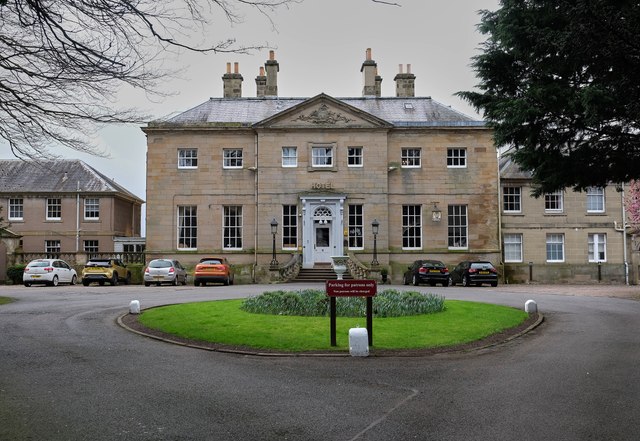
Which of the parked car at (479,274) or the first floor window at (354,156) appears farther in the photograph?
the first floor window at (354,156)

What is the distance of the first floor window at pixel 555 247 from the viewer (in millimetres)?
37281

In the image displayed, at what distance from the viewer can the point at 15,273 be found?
114 feet

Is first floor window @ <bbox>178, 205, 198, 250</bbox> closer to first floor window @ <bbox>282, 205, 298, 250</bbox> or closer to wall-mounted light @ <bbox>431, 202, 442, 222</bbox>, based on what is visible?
first floor window @ <bbox>282, 205, 298, 250</bbox>

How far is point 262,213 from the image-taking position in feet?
116

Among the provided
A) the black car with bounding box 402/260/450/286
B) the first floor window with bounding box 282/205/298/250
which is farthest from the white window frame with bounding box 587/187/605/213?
the first floor window with bounding box 282/205/298/250

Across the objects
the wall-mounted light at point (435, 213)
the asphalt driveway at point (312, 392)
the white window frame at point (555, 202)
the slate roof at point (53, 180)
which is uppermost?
the slate roof at point (53, 180)

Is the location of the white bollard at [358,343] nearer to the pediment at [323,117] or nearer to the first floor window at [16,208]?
the pediment at [323,117]

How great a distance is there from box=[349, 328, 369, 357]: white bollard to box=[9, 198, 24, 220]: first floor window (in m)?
40.8

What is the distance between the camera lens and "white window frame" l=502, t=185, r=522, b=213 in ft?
123

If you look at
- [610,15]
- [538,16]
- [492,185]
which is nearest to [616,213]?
[492,185]

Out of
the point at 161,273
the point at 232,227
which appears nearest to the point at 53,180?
the point at 232,227

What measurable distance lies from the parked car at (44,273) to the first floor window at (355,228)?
53.0 ft

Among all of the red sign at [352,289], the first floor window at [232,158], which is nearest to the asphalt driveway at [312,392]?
the red sign at [352,289]

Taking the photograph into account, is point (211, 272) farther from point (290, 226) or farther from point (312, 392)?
point (312, 392)
